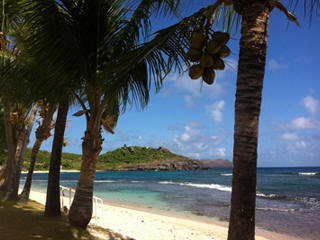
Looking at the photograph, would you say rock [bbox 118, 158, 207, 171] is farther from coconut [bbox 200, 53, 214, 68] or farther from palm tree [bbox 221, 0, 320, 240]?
palm tree [bbox 221, 0, 320, 240]

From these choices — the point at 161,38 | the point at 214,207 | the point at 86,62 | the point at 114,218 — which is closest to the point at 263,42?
the point at 161,38

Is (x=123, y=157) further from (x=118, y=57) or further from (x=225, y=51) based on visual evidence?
(x=225, y=51)

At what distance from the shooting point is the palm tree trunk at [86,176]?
213 inches

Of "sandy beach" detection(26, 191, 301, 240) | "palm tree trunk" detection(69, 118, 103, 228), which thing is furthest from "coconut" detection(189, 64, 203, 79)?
"sandy beach" detection(26, 191, 301, 240)

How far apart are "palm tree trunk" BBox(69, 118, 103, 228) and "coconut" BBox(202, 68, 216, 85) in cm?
300

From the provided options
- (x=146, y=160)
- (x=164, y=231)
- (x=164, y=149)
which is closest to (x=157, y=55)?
(x=164, y=231)

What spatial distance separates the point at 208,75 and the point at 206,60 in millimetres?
197

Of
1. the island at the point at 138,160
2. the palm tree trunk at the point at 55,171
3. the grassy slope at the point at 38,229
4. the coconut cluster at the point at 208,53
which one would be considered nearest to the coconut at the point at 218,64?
the coconut cluster at the point at 208,53

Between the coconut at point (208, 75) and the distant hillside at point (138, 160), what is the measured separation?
94.9 metres

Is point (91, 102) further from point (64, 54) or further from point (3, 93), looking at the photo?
point (3, 93)

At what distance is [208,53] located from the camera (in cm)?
278

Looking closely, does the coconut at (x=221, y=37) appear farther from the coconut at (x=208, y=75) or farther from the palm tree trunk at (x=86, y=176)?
the palm tree trunk at (x=86, y=176)

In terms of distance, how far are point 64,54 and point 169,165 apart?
100m

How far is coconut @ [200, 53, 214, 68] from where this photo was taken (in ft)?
8.99
